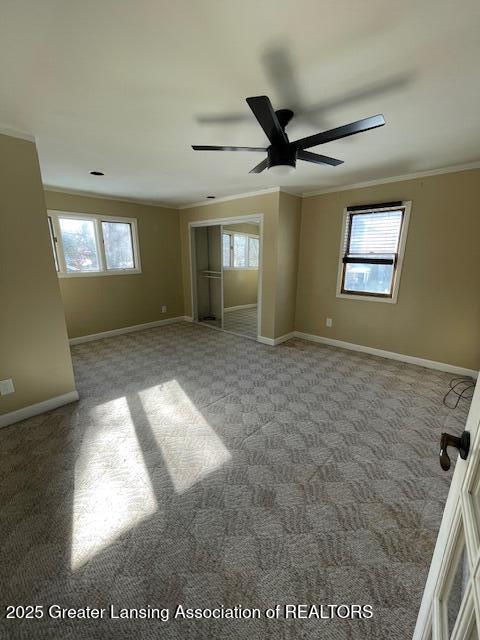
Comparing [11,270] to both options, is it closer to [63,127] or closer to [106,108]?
[63,127]

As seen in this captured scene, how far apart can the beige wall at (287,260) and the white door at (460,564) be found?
3433mm

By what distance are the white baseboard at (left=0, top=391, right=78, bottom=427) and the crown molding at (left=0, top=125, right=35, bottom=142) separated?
2.20m

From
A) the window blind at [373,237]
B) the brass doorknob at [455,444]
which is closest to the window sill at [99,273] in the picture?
the window blind at [373,237]

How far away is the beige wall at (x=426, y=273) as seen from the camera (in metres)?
2.94

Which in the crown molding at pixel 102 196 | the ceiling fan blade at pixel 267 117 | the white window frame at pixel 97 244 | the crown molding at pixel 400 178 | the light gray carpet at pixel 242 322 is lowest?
the light gray carpet at pixel 242 322

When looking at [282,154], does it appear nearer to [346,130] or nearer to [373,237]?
[346,130]

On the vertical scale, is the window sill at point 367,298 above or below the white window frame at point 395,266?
below

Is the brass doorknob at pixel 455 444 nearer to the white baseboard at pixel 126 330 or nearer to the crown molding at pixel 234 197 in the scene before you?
the crown molding at pixel 234 197

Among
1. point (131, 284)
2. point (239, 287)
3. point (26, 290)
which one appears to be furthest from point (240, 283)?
point (26, 290)

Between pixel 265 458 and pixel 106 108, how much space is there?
8.68 ft

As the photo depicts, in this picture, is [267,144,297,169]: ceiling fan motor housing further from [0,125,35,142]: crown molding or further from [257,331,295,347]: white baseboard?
[257,331,295,347]: white baseboard

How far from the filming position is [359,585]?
3.85 ft

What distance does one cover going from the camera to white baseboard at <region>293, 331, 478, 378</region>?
10.4ft

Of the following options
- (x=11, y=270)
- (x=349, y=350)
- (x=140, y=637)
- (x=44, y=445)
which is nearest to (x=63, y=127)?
(x=11, y=270)
